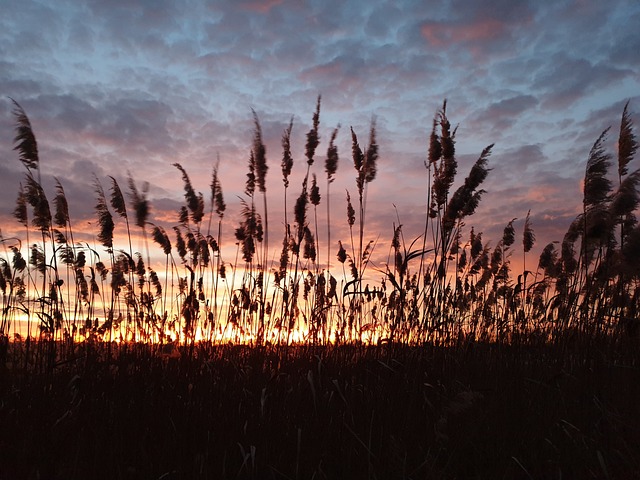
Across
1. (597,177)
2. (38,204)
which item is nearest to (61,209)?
(38,204)

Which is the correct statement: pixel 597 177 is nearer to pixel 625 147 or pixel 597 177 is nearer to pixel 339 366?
pixel 625 147

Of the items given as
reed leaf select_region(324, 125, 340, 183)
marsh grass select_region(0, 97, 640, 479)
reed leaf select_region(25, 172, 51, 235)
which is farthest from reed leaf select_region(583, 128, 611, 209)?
Answer: reed leaf select_region(25, 172, 51, 235)

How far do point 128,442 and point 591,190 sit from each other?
5.25m

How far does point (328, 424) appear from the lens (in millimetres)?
3367

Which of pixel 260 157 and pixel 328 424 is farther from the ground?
pixel 260 157

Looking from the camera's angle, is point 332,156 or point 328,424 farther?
point 332,156

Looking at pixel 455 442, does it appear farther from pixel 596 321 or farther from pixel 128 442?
pixel 596 321

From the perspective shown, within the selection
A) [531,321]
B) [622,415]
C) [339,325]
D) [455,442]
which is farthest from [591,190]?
[455,442]

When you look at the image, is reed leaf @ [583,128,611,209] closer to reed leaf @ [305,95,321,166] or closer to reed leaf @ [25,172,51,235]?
reed leaf @ [305,95,321,166]

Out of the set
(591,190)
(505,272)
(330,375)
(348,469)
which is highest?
(591,190)

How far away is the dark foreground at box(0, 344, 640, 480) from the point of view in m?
2.90

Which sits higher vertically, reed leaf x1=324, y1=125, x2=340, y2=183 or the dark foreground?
reed leaf x1=324, y1=125, x2=340, y2=183

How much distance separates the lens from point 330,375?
Answer: 503cm

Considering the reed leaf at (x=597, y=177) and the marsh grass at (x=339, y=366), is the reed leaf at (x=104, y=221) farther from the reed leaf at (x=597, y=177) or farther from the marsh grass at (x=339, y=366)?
the reed leaf at (x=597, y=177)
